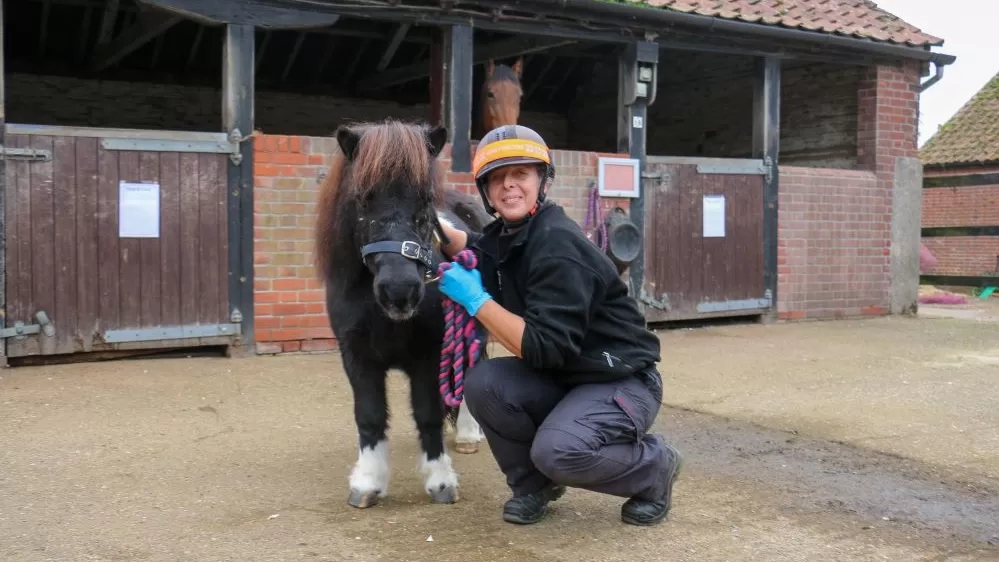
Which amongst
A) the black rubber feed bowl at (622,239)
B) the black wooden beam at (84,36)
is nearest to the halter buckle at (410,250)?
the black rubber feed bowl at (622,239)

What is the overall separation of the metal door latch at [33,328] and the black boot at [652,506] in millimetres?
5004

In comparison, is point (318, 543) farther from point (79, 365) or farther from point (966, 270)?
point (966, 270)

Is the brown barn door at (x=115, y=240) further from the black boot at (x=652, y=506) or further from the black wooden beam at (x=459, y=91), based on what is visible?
the black boot at (x=652, y=506)

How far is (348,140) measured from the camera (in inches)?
124

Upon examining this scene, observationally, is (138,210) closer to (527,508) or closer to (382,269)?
(382,269)

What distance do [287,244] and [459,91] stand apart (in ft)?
6.89

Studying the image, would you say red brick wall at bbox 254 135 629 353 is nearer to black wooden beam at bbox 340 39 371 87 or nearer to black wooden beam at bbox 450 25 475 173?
black wooden beam at bbox 450 25 475 173

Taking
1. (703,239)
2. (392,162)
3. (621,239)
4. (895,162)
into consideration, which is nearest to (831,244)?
(895,162)

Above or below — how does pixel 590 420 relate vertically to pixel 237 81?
below

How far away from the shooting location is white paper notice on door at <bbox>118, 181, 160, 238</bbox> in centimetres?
671

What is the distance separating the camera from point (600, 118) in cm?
1357

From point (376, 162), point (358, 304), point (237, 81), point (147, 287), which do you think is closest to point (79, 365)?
point (147, 287)

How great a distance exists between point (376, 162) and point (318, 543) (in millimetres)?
1316

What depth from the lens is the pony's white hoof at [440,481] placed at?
341 centimetres
